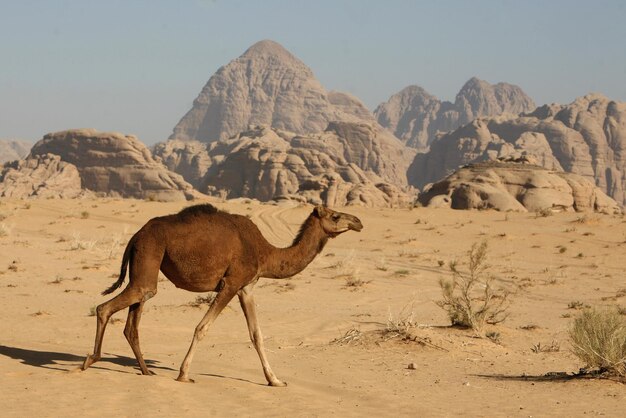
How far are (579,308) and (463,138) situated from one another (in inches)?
4779

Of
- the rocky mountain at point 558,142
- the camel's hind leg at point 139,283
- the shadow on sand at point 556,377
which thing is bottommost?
the shadow on sand at point 556,377

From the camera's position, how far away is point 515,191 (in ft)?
174

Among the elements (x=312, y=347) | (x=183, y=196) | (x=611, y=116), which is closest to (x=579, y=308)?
(x=312, y=347)

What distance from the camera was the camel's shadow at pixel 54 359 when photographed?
9055 mm

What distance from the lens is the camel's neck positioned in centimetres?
890

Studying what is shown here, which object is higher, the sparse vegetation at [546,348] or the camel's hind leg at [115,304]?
the camel's hind leg at [115,304]

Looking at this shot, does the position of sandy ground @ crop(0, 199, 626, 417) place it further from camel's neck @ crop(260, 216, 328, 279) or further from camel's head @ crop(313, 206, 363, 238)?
camel's head @ crop(313, 206, 363, 238)

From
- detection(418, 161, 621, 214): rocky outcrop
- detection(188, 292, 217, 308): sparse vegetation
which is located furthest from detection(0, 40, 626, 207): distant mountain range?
detection(188, 292, 217, 308): sparse vegetation

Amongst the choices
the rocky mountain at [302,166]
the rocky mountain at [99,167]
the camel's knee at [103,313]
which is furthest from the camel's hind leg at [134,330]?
the rocky mountain at [99,167]

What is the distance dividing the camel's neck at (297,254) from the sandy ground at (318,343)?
1340 mm

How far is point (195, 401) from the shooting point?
7.57m

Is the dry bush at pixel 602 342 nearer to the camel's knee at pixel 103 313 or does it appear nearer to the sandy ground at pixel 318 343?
the sandy ground at pixel 318 343

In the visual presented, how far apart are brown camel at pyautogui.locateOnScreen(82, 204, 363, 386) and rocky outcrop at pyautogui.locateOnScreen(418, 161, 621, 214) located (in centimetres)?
4096

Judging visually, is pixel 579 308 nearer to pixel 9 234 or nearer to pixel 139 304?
pixel 139 304
